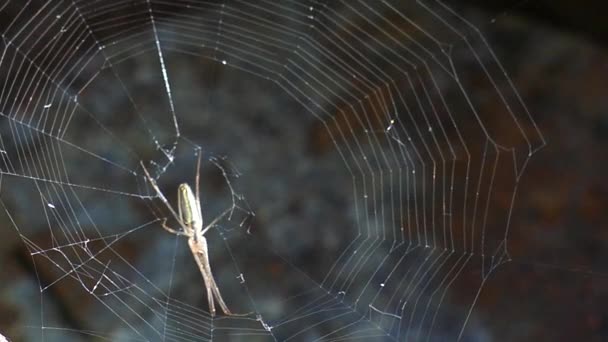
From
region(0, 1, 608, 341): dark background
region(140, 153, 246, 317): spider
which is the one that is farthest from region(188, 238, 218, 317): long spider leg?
region(0, 1, 608, 341): dark background

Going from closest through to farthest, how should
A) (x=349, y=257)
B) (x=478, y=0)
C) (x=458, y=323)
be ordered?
1. (x=478, y=0)
2. (x=458, y=323)
3. (x=349, y=257)

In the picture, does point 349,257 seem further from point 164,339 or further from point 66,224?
point 66,224

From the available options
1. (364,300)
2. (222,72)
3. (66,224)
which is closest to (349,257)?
(364,300)

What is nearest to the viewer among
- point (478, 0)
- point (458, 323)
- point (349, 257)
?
point (478, 0)

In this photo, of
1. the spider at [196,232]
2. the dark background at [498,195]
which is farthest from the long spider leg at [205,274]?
the dark background at [498,195]

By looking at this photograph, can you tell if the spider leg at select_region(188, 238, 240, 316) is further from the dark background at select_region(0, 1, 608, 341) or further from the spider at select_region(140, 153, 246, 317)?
the dark background at select_region(0, 1, 608, 341)

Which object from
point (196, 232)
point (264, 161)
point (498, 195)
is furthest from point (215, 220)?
point (498, 195)

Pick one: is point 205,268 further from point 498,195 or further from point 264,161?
point 498,195
